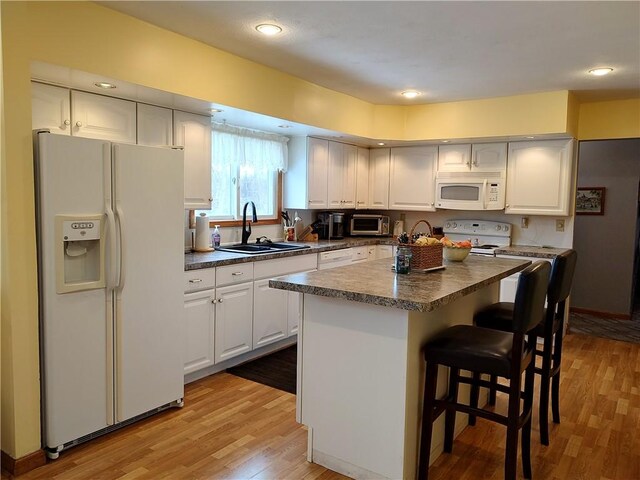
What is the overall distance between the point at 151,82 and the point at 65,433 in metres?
1.97

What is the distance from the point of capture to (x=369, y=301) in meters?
2.09

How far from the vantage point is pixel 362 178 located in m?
5.55

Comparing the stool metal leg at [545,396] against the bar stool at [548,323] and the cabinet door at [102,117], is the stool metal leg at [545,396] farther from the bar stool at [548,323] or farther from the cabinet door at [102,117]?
the cabinet door at [102,117]

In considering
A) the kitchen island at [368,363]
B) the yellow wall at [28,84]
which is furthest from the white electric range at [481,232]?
the kitchen island at [368,363]

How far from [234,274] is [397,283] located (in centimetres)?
161

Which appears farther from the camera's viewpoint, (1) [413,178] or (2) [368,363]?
(1) [413,178]

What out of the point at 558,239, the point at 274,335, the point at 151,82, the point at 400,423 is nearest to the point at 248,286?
the point at 274,335

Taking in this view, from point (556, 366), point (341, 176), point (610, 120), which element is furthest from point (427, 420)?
point (610, 120)

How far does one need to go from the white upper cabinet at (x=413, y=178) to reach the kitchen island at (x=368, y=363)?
280 cm

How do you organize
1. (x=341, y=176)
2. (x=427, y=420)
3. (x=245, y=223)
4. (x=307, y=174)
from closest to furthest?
(x=427, y=420) → (x=245, y=223) → (x=307, y=174) → (x=341, y=176)

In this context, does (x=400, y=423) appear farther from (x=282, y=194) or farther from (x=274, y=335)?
(x=282, y=194)

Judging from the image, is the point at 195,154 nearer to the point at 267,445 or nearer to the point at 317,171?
the point at 317,171

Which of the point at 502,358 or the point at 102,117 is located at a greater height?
the point at 102,117

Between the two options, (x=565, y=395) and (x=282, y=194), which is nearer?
(x=565, y=395)
